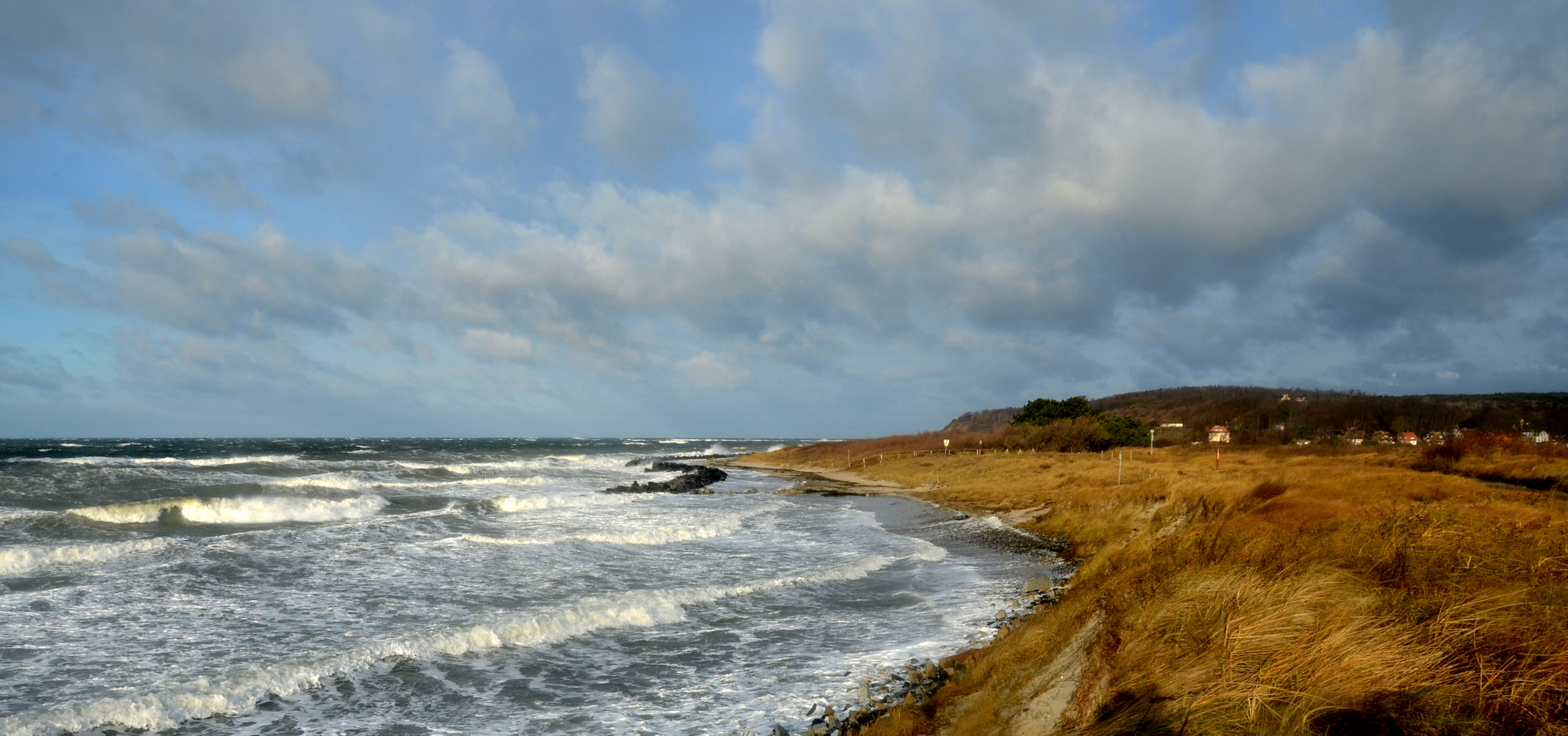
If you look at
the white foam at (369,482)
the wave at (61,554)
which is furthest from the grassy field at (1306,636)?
the white foam at (369,482)

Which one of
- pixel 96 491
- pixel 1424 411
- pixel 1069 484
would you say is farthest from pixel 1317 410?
pixel 96 491

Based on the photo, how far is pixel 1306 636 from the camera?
212 inches

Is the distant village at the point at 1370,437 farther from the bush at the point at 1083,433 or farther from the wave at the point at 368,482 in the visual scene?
the wave at the point at 368,482

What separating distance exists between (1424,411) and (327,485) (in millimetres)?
97112

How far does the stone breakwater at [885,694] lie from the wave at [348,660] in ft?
16.0

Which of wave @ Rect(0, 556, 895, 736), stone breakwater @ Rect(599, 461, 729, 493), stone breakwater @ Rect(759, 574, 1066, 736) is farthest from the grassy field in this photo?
stone breakwater @ Rect(599, 461, 729, 493)

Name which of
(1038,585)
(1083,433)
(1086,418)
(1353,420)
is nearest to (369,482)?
(1038,585)

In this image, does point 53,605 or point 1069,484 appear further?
point 1069,484

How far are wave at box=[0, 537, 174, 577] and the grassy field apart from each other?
1981 cm

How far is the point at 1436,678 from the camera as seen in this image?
4508 mm

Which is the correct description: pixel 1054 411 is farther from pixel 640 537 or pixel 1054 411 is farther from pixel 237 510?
pixel 237 510

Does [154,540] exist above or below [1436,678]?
below

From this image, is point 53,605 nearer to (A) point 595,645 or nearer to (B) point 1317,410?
(A) point 595,645

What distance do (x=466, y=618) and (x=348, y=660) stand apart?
2318 millimetres
